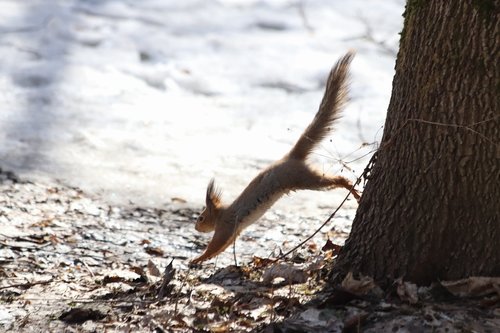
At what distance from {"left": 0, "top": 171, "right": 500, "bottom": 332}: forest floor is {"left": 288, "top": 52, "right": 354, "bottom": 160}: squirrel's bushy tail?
0.52 meters

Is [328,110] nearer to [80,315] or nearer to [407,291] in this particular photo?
[407,291]

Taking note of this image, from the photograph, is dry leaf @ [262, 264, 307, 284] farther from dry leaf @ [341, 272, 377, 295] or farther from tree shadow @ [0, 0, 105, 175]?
tree shadow @ [0, 0, 105, 175]

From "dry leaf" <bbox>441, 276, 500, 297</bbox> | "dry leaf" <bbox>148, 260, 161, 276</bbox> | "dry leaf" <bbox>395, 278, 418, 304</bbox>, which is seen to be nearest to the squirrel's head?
"dry leaf" <bbox>148, 260, 161, 276</bbox>

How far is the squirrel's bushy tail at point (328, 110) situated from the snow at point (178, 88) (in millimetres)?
380

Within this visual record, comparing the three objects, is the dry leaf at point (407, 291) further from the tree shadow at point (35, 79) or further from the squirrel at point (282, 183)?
the tree shadow at point (35, 79)

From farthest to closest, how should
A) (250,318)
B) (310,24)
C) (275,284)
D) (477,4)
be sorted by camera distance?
1. (310,24)
2. (275,284)
3. (250,318)
4. (477,4)

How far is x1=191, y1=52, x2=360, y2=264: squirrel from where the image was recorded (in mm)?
4984

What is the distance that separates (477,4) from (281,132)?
13.5 feet

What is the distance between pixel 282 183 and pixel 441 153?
1.71m

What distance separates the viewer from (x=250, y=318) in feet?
11.8

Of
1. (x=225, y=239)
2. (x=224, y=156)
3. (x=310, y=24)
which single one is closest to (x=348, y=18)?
(x=310, y=24)

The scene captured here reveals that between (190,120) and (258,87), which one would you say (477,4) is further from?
(258,87)

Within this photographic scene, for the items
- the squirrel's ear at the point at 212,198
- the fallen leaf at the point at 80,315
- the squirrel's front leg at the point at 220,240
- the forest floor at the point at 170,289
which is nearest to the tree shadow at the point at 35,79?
the forest floor at the point at 170,289

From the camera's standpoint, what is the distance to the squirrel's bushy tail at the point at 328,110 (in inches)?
187
